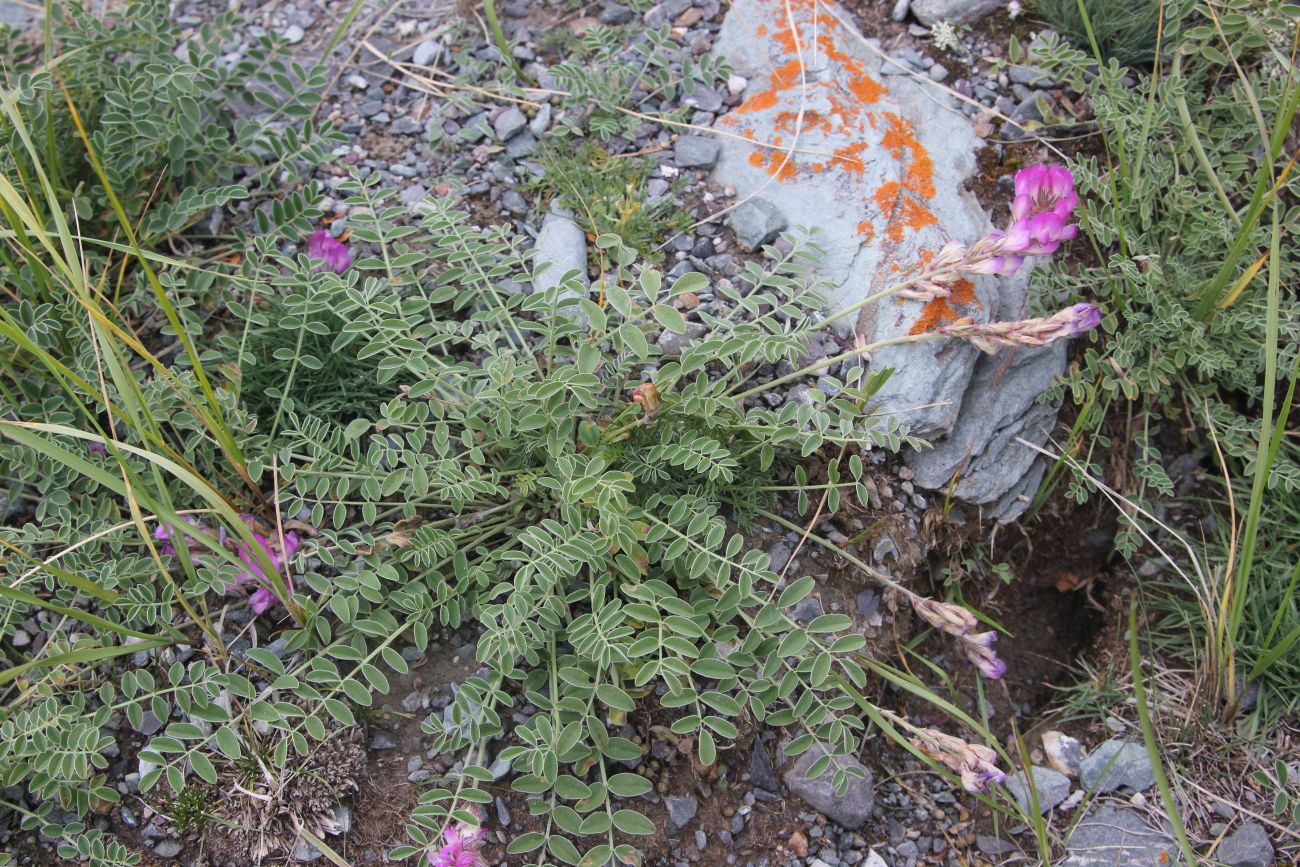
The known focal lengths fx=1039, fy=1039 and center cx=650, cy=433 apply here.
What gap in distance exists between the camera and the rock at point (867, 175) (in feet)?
10.1

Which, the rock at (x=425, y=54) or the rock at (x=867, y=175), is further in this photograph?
the rock at (x=425, y=54)

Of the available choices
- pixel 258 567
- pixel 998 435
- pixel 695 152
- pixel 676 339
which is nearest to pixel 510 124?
pixel 695 152

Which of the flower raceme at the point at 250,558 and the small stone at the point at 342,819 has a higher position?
the flower raceme at the point at 250,558

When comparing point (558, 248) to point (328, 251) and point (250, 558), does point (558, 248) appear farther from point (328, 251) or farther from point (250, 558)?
point (250, 558)

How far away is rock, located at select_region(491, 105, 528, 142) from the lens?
3531 mm

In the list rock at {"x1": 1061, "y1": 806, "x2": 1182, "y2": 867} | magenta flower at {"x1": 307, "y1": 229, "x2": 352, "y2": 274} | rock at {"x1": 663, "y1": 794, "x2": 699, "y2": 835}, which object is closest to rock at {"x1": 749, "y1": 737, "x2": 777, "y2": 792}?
rock at {"x1": 663, "y1": 794, "x2": 699, "y2": 835}

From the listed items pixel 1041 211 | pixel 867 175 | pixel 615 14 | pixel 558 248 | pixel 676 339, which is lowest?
pixel 676 339

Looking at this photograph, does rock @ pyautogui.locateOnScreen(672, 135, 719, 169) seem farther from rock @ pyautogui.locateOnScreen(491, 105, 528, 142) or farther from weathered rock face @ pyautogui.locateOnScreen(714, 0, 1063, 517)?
rock @ pyautogui.locateOnScreen(491, 105, 528, 142)

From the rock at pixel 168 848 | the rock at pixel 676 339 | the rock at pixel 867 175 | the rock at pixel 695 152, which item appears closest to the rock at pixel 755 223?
the rock at pixel 867 175

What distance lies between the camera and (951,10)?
3.73m

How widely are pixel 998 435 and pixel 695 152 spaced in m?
1.35

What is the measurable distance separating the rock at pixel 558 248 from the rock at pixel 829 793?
4.91 feet

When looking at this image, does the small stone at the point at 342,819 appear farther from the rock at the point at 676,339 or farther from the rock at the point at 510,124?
the rock at the point at 510,124

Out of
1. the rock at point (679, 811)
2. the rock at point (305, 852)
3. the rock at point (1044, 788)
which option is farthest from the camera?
the rock at point (1044, 788)
